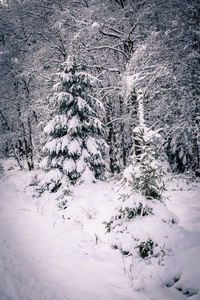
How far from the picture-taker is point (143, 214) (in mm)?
3766

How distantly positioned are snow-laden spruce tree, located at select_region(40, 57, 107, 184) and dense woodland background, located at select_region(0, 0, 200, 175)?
39 cm

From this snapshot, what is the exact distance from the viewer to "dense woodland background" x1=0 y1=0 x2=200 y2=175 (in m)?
7.59

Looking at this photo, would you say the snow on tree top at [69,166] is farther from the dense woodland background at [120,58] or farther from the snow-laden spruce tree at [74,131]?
the dense woodland background at [120,58]

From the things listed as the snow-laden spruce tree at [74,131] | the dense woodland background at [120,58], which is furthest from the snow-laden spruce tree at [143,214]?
the snow-laden spruce tree at [74,131]

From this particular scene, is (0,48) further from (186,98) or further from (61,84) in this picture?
(186,98)

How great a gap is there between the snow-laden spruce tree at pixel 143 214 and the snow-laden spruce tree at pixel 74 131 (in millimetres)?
4587

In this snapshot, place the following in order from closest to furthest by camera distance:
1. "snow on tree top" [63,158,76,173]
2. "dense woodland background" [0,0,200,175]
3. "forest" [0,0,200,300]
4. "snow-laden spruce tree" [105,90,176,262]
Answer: "forest" [0,0,200,300] < "snow-laden spruce tree" [105,90,176,262] < "dense woodland background" [0,0,200,175] < "snow on tree top" [63,158,76,173]

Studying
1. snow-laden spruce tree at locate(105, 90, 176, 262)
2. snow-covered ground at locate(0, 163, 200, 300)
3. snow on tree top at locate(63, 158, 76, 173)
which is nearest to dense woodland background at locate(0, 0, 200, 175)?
snow-laden spruce tree at locate(105, 90, 176, 262)

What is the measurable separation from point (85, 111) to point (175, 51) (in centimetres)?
565

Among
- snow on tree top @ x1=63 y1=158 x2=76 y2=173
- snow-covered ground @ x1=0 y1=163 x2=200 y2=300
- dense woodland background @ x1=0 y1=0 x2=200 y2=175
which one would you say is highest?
dense woodland background @ x1=0 y1=0 x2=200 y2=175

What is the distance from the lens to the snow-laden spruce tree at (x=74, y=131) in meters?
8.32

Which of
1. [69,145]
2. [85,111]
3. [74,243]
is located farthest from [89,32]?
[74,243]

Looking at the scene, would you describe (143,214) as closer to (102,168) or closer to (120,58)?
(102,168)

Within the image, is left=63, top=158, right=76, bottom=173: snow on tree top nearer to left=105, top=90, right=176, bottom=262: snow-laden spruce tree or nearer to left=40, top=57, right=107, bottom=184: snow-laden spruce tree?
left=40, top=57, right=107, bottom=184: snow-laden spruce tree
